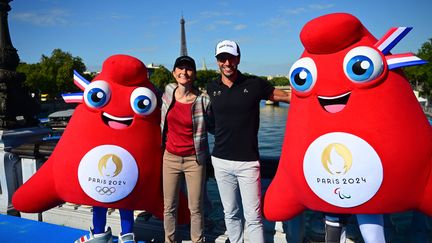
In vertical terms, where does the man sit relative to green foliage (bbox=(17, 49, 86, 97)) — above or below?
below

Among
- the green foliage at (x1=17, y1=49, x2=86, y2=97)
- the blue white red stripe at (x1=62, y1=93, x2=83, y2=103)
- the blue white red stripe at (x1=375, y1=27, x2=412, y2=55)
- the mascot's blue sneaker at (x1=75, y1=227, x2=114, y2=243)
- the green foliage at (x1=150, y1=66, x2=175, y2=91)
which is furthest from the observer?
the green foliage at (x1=150, y1=66, x2=175, y2=91)

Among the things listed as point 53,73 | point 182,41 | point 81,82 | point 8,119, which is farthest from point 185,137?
point 182,41

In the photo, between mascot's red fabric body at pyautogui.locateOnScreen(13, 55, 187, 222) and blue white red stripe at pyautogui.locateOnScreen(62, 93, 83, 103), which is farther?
blue white red stripe at pyautogui.locateOnScreen(62, 93, 83, 103)

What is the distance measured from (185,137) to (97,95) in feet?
2.59

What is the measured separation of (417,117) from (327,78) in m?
0.59

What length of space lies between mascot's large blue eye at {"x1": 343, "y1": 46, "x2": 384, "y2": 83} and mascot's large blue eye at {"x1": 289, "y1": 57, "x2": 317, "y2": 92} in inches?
8.3

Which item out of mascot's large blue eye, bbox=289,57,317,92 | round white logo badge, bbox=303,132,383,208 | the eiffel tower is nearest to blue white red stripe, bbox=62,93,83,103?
mascot's large blue eye, bbox=289,57,317,92

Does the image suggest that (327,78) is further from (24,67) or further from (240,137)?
(24,67)

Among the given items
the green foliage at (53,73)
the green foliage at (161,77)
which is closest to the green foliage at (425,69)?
the green foliage at (53,73)

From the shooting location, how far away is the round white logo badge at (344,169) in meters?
2.02

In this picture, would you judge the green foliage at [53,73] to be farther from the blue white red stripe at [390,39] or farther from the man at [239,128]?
the blue white red stripe at [390,39]

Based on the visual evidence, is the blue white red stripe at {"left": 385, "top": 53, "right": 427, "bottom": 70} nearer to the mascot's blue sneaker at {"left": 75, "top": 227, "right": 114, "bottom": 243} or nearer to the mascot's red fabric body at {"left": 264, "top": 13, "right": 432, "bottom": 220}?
the mascot's red fabric body at {"left": 264, "top": 13, "right": 432, "bottom": 220}

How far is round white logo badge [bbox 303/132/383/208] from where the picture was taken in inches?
79.4

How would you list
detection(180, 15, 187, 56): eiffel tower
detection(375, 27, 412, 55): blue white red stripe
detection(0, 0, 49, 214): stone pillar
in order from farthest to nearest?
Answer: detection(180, 15, 187, 56): eiffel tower → detection(0, 0, 49, 214): stone pillar → detection(375, 27, 412, 55): blue white red stripe
